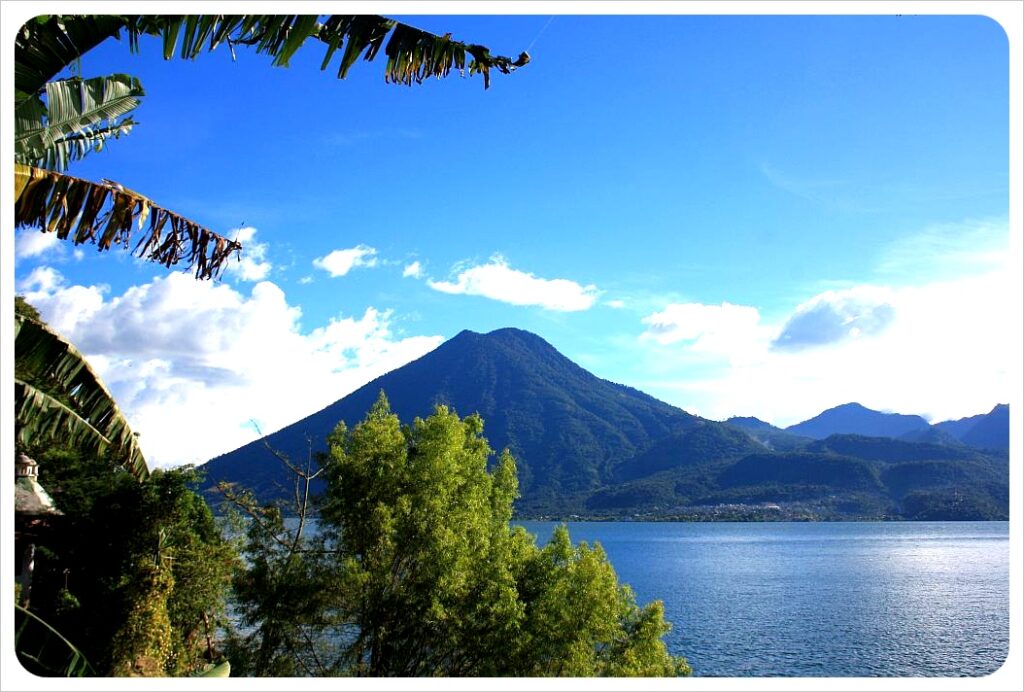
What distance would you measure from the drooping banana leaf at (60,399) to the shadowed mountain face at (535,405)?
108 metres

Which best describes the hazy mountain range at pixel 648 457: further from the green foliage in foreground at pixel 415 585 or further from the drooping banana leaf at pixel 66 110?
the drooping banana leaf at pixel 66 110

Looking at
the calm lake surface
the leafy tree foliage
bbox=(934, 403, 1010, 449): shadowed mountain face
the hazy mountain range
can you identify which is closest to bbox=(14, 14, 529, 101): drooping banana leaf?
the leafy tree foliage

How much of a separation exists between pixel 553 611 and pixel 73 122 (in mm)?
10971

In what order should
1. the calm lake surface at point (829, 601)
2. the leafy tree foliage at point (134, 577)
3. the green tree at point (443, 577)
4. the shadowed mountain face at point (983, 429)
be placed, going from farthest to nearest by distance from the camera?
the shadowed mountain face at point (983, 429), the calm lake surface at point (829, 601), the green tree at point (443, 577), the leafy tree foliage at point (134, 577)

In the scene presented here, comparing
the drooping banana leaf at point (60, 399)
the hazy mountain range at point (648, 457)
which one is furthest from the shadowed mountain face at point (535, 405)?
the drooping banana leaf at point (60, 399)

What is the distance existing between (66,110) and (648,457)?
151501mm

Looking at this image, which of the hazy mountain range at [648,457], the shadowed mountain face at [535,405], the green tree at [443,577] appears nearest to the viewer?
the green tree at [443,577]

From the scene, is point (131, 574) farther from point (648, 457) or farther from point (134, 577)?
point (648, 457)

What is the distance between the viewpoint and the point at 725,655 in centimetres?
2973

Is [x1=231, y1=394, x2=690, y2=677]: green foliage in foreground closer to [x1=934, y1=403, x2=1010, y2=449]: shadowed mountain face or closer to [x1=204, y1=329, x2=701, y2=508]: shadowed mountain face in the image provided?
[x1=204, y1=329, x2=701, y2=508]: shadowed mountain face

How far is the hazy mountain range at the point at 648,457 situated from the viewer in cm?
12425

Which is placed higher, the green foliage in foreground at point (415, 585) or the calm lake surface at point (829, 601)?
the green foliage in foreground at point (415, 585)

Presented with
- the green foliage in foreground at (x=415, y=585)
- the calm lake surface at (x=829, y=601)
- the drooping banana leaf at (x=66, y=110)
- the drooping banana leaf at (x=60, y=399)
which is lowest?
the calm lake surface at (x=829, y=601)

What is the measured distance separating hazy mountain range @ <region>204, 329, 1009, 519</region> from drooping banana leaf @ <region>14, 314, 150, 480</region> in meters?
105
